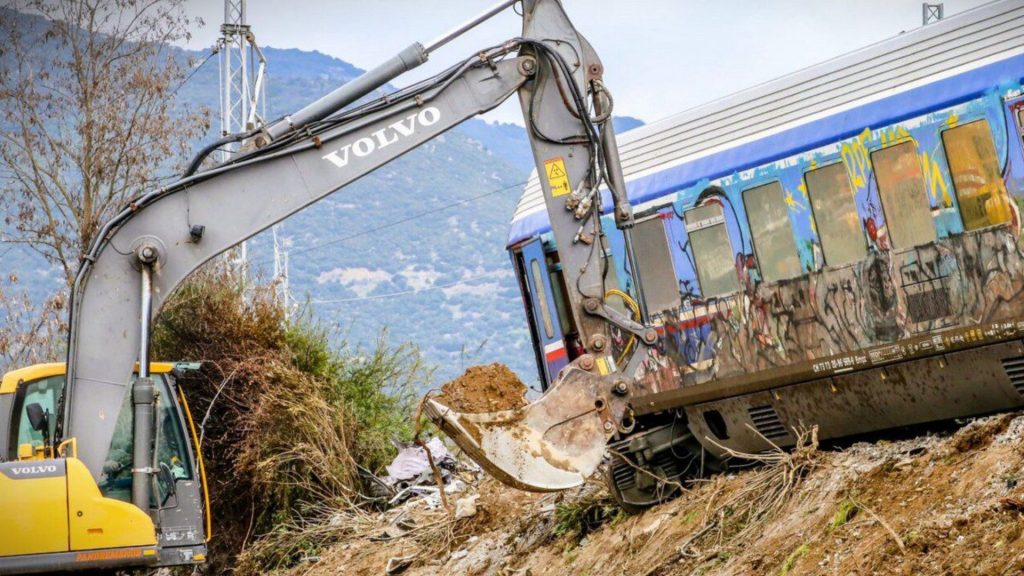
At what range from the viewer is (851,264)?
35.0 feet

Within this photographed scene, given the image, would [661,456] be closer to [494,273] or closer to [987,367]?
[987,367]

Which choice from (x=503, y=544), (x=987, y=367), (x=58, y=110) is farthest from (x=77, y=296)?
(x=58, y=110)

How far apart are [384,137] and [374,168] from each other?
0.27 m

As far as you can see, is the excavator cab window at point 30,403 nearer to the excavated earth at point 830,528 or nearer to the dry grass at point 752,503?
the excavated earth at point 830,528

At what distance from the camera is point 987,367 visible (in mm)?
9750

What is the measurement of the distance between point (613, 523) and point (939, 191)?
415 cm

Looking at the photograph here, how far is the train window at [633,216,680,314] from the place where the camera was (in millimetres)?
12031

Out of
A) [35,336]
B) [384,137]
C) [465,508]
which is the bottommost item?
[465,508]

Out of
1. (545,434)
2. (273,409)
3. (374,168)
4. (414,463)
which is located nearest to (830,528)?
(545,434)

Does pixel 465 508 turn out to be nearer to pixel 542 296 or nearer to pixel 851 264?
pixel 542 296

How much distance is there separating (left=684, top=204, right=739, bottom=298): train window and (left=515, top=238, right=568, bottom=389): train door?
105 inches

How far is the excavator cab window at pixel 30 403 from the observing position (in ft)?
38.7

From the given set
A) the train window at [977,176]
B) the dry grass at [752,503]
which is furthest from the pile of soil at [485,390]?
the train window at [977,176]

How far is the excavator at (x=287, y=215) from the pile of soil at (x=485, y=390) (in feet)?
12.1
